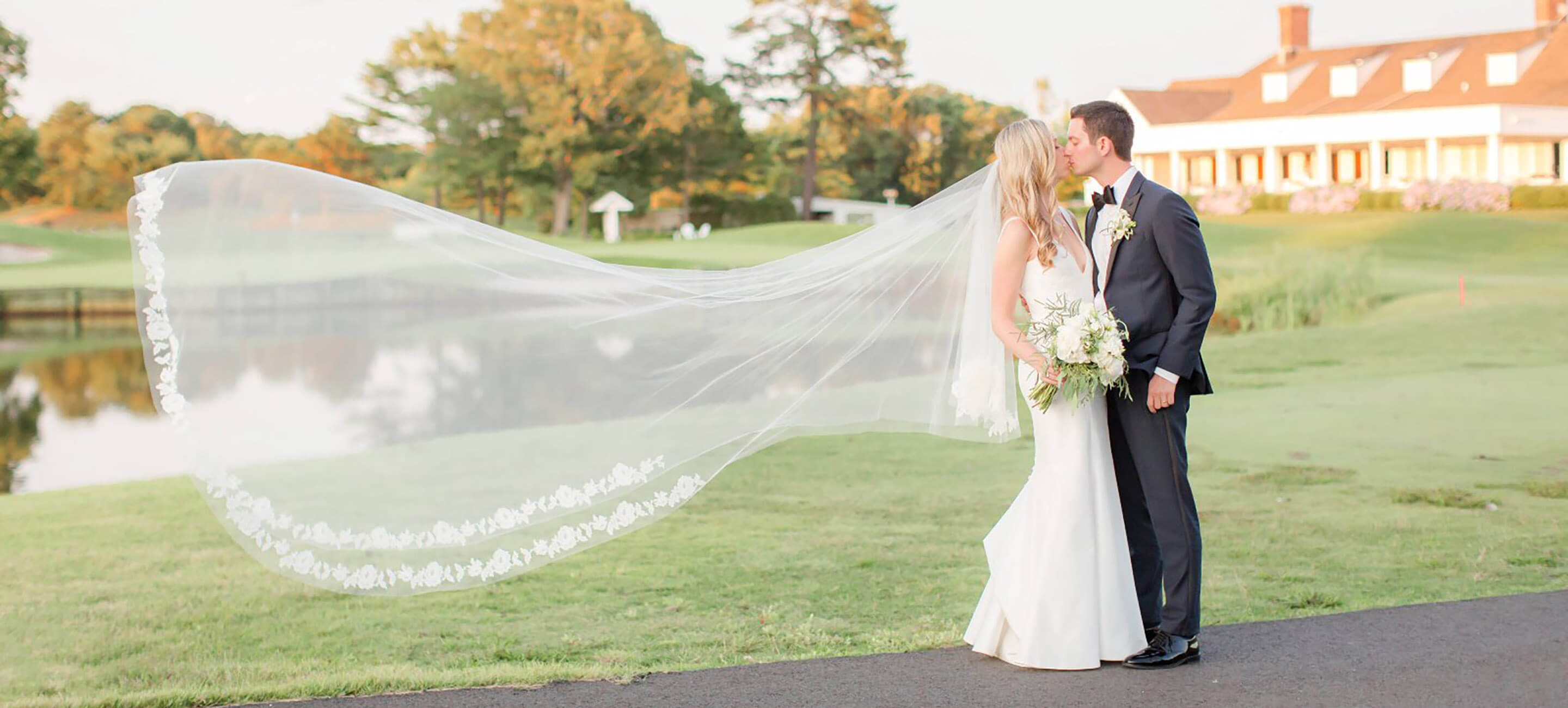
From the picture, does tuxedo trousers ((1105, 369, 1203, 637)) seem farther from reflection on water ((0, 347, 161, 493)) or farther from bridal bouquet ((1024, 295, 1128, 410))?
reflection on water ((0, 347, 161, 493))

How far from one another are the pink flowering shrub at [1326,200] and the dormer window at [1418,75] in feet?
22.3

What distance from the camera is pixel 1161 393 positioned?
4.85 metres

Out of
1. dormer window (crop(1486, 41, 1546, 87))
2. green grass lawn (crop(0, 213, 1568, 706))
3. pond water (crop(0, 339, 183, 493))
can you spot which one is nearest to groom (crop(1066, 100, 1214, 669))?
green grass lawn (crop(0, 213, 1568, 706))

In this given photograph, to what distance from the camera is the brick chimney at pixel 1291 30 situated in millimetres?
53844

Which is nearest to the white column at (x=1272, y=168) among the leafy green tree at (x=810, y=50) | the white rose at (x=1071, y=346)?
the leafy green tree at (x=810, y=50)

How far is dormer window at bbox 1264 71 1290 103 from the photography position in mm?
51906

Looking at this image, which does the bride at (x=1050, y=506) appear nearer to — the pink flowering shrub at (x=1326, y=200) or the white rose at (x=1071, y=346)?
the white rose at (x=1071, y=346)

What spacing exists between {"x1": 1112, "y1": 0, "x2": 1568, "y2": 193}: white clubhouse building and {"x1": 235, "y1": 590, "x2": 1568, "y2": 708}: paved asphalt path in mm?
41823

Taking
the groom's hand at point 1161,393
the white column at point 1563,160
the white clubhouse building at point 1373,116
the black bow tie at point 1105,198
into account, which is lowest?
the groom's hand at point 1161,393

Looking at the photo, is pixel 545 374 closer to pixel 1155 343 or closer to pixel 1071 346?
pixel 1071 346

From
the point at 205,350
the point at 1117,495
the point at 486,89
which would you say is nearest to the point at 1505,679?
the point at 1117,495

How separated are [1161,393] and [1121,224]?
0.63m

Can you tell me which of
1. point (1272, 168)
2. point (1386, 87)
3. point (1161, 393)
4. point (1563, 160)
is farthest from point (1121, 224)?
point (1386, 87)

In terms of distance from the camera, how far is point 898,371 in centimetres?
605
